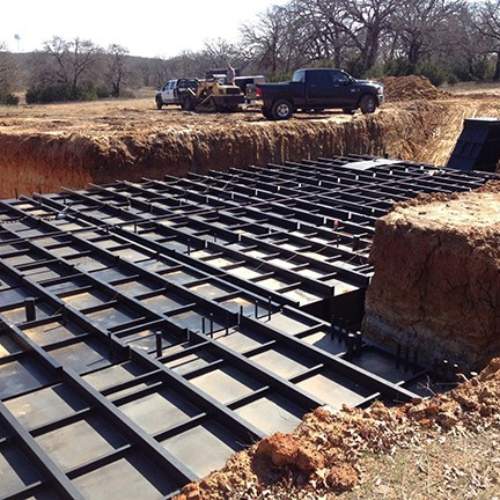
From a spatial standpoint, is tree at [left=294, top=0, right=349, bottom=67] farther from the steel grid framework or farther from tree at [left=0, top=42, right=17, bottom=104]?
the steel grid framework

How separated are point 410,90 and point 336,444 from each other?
2795 centimetres

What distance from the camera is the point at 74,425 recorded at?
5.37 m

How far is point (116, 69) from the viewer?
50.6 m

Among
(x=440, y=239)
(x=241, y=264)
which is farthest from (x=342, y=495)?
(x=241, y=264)

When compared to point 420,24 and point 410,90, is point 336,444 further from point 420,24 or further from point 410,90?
point 420,24

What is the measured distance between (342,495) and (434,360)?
4.09 metres

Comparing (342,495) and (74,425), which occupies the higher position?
(342,495)

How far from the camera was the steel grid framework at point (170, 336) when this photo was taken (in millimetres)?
5039

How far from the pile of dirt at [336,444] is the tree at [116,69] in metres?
42.3

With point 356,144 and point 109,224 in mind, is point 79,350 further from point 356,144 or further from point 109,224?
point 356,144

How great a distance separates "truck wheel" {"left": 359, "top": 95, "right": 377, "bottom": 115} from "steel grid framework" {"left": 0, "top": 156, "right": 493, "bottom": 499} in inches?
385

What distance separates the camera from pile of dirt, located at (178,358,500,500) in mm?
3879

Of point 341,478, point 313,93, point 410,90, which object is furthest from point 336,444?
point 410,90

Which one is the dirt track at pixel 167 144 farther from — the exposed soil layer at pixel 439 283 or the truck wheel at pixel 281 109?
the exposed soil layer at pixel 439 283
